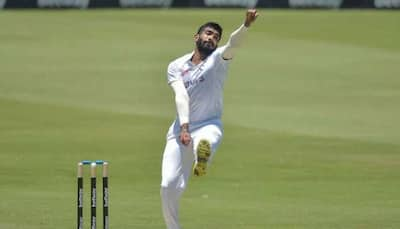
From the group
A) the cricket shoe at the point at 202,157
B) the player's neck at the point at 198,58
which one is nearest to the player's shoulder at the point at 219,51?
the player's neck at the point at 198,58

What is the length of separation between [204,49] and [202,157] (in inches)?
46.2

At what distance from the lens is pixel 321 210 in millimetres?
15766

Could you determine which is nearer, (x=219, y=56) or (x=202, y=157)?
(x=202, y=157)

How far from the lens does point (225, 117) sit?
25781 mm

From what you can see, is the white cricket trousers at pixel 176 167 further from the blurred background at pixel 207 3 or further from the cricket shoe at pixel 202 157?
the blurred background at pixel 207 3

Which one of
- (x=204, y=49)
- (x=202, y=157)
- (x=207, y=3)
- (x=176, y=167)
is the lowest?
(x=207, y=3)

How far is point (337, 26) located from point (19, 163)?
2104cm

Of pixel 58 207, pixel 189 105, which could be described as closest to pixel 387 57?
pixel 58 207

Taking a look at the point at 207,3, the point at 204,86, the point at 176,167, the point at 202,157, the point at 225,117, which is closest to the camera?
the point at 202,157

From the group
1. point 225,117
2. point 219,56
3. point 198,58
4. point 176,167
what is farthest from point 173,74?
point 225,117

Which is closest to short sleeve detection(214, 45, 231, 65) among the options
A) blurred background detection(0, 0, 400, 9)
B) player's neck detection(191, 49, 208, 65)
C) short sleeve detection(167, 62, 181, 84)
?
player's neck detection(191, 49, 208, 65)

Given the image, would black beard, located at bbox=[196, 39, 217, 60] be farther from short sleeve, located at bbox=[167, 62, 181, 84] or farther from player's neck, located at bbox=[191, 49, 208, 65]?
short sleeve, located at bbox=[167, 62, 181, 84]

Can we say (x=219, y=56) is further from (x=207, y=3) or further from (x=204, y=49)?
(x=207, y=3)

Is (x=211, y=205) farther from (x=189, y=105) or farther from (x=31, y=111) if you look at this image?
(x=31, y=111)
